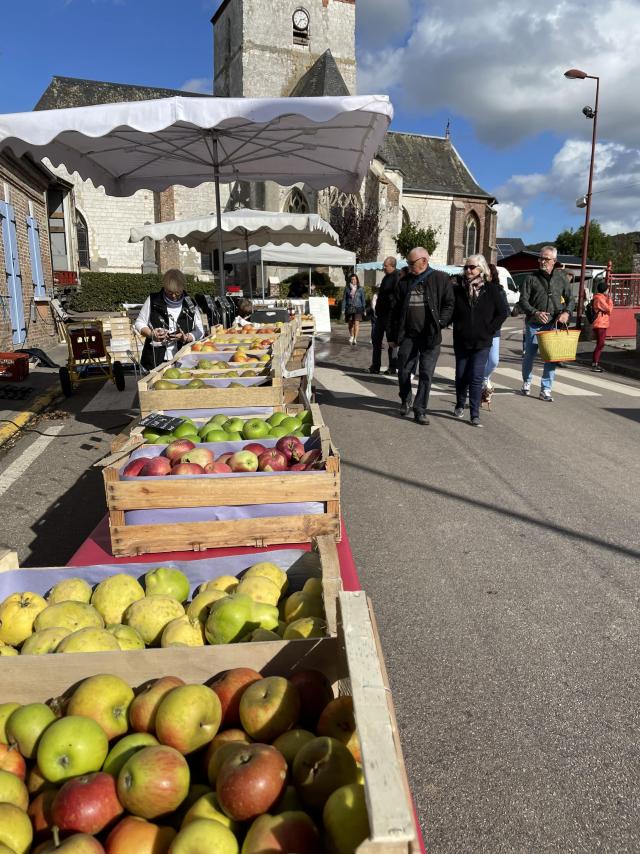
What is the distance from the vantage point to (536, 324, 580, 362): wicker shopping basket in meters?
8.18

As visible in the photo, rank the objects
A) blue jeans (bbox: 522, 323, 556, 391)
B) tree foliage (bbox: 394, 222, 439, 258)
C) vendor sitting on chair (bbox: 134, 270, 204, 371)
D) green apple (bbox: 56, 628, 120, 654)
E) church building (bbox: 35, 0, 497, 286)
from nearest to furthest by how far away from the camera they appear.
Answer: green apple (bbox: 56, 628, 120, 654) < vendor sitting on chair (bbox: 134, 270, 204, 371) < blue jeans (bbox: 522, 323, 556, 391) < church building (bbox: 35, 0, 497, 286) < tree foliage (bbox: 394, 222, 439, 258)

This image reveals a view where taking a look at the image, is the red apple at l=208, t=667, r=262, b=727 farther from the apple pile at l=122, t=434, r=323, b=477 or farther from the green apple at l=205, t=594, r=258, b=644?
the apple pile at l=122, t=434, r=323, b=477

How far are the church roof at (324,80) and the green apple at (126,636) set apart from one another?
3932 centimetres

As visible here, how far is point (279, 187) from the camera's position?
3609 centimetres

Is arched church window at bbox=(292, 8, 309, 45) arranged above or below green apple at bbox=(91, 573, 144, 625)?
above

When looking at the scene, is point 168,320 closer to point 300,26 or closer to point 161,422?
point 161,422

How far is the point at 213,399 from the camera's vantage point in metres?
4.56

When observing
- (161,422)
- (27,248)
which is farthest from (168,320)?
(27,248)

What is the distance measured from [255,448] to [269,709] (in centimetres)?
214

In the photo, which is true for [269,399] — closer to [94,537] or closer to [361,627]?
[94,537]

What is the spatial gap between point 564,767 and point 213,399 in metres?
3.23

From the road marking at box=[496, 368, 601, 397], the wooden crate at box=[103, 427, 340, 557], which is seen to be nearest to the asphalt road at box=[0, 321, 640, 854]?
the wooden crate at box=[103, 427, 340, 557]

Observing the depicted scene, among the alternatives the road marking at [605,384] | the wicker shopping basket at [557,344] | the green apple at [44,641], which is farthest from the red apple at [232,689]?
the road marking at [605,384]

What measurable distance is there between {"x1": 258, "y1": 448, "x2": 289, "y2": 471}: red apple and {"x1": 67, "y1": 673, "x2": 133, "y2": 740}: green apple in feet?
5.89
